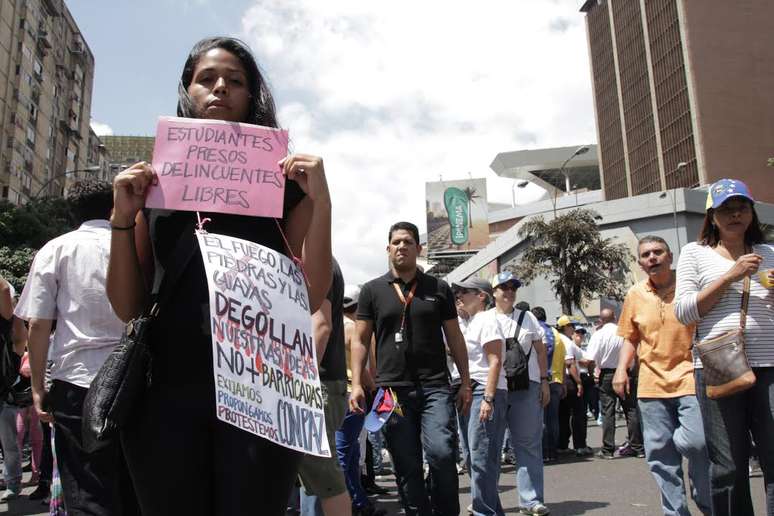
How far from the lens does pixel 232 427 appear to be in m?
1.77

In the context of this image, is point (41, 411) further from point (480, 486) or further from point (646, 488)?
point (646, 488)

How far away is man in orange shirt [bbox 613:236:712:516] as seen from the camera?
4.60 meters

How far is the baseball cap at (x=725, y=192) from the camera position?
13.1ft

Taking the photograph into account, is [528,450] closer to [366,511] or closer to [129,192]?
[366,511]

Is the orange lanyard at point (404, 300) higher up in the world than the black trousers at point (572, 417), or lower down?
higher up

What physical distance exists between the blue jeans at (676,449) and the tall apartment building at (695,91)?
6950 centimetres

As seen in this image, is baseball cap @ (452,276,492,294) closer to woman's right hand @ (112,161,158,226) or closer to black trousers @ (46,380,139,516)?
black trousers @ (46,380,139,516)

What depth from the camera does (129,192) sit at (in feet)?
6.45

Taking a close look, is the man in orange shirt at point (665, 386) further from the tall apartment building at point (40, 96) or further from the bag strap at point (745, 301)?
the tall apartment building at point (40, 96)

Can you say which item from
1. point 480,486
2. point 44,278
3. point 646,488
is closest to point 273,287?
point 44,278

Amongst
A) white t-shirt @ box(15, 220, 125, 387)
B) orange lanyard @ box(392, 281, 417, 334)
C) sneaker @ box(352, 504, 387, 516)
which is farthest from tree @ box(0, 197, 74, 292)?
white t-shirt @ box(15, 220, 125, 387)

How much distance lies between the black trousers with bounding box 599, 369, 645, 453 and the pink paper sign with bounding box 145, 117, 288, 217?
27.2 ft

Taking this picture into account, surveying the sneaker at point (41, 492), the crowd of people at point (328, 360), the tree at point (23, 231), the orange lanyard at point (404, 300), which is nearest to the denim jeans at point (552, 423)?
the crowd of people at point (328, 360)

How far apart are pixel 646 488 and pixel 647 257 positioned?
10.6 feet
